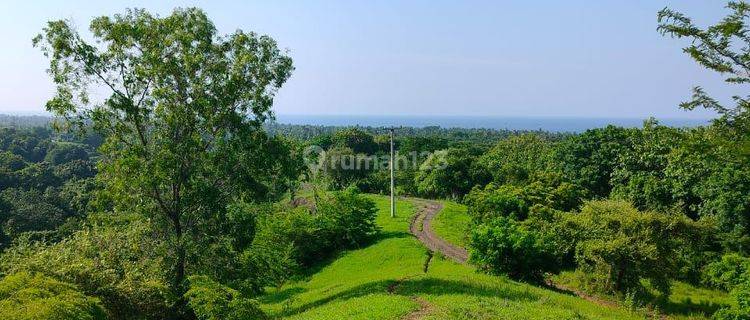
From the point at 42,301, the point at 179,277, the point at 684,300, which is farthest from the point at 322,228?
the point at 42,301

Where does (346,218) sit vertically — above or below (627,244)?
below

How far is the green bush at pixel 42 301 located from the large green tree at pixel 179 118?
6.05 metres

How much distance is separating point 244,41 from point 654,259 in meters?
20.9

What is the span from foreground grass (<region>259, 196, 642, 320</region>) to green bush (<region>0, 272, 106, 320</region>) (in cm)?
775

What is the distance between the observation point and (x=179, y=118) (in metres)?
20.5

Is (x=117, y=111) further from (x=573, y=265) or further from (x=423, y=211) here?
(x=423, y=211)

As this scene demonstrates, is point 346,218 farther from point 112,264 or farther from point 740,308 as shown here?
point 740,308

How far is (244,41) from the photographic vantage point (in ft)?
70.2

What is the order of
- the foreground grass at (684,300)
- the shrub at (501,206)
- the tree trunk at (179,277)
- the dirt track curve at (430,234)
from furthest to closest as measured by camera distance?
1. the shrub at (501,206)
2. the dirt track curve at (430,234)
3. the foreground grass at (684,300)
4. the tree trunk at (179,277)

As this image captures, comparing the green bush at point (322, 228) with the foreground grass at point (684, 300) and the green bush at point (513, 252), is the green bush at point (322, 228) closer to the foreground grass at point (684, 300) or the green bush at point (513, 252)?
the green bush at point (513, 252)

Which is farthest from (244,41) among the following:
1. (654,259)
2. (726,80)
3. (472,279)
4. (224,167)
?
(654,259)

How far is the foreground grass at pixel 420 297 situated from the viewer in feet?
60.2

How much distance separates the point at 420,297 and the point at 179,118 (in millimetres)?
11914

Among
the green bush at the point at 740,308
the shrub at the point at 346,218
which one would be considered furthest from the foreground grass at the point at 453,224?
the green bush at the point at 740,308
